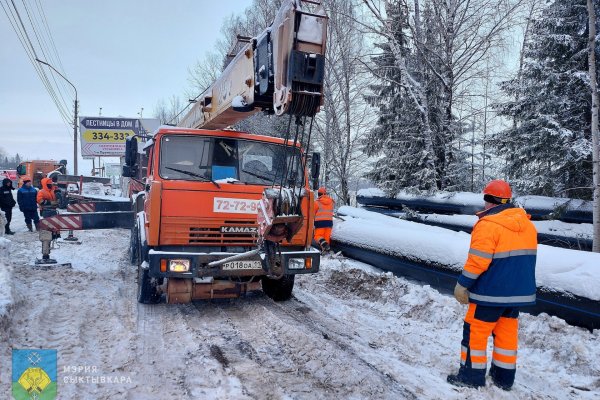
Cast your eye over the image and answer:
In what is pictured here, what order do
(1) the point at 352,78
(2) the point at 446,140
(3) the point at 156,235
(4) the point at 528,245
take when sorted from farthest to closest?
(1) the point at 352,78
(2) the point at 446,140
(3) the point at 156,235
(4) the point at 528,245

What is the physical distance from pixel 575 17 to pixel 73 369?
10.4m

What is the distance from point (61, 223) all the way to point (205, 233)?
408 centimetres

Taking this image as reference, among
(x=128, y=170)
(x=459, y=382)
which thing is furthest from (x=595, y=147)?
(x=128, y=170)

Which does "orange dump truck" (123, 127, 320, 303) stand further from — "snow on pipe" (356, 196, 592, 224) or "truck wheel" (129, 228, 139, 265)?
"snow on pipe" (356, 196, 592, 224)

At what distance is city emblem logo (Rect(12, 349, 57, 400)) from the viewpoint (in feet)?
11.0

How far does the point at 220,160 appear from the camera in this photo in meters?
5.74

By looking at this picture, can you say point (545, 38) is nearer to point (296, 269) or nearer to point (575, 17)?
point (575, 17)

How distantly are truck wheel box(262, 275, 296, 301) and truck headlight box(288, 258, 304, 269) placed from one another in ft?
1.89

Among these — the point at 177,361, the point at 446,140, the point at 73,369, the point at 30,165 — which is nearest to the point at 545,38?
the point at 446,140

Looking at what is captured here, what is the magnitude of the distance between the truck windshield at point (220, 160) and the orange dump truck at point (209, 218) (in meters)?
0.01

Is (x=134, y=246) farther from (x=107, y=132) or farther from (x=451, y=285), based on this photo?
(x=107, y=132)

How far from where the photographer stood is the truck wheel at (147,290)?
225 inches

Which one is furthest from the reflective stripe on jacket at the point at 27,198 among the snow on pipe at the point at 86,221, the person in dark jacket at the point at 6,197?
the snow on pipe at the point at 86,221

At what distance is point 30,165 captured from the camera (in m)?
33.4
